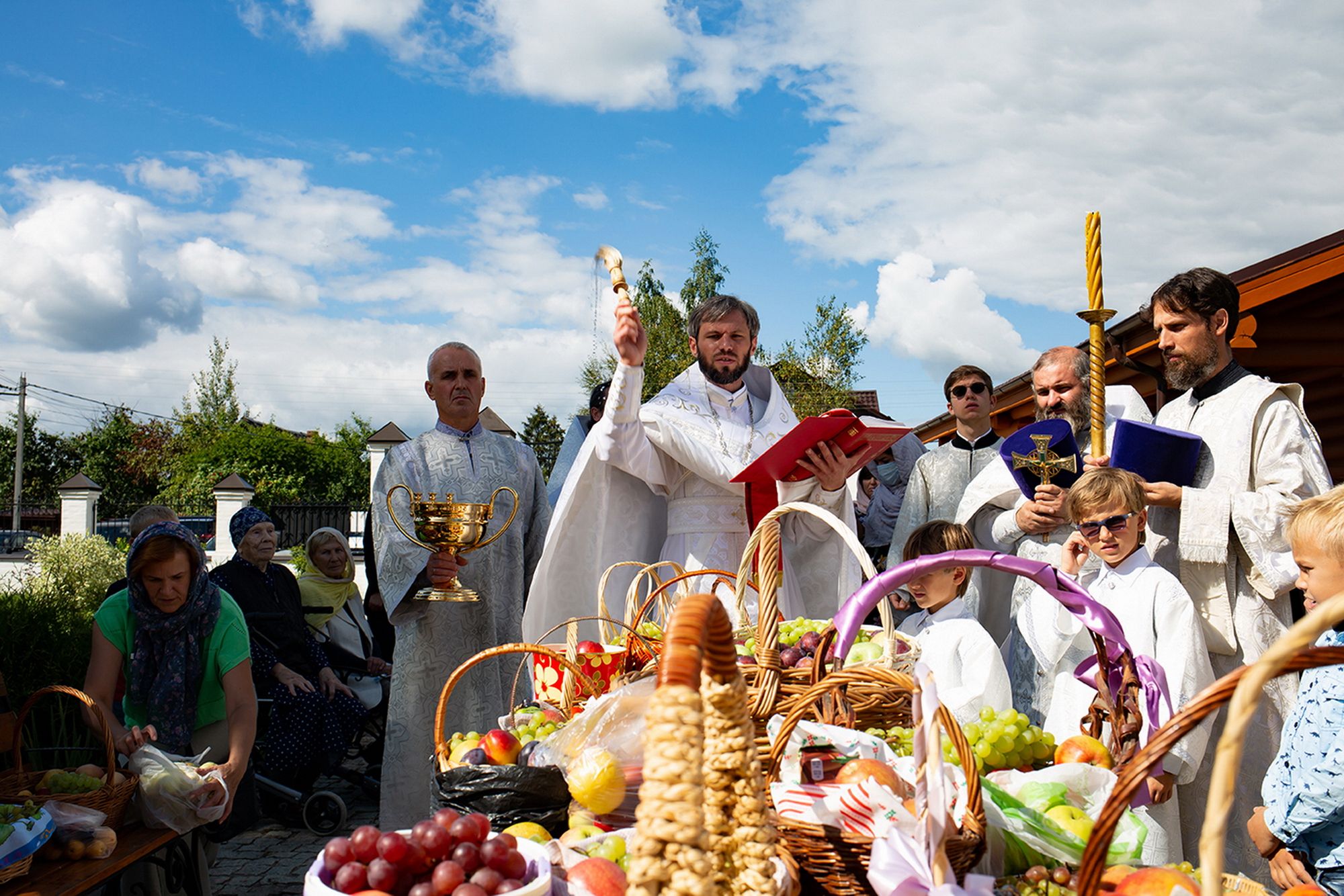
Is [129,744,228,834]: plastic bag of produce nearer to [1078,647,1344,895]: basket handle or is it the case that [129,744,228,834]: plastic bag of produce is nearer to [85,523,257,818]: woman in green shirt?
[85,523,257,818]: woman in green shirt

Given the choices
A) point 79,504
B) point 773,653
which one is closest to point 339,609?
point 773,653

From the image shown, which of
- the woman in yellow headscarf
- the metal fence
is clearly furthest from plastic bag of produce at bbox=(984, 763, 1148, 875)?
the metal fence

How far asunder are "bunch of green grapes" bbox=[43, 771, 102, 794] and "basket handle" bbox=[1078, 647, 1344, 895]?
3.11m

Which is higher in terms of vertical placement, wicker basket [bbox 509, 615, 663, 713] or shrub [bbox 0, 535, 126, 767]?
wicker basket [bbox 509, 615, 663, 713]

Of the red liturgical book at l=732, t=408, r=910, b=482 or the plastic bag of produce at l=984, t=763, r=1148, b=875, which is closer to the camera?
the plastic bag of produce at l=984, t=763, r=1148, b=875

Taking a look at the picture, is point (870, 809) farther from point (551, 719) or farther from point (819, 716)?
point (551, 719)

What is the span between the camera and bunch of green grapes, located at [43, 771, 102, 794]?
3127mm

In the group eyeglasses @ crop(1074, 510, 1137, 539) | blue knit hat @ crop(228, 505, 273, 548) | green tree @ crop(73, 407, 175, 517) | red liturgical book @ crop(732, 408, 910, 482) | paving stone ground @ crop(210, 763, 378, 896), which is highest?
green tree @ crop(73, 407, 175, 517)

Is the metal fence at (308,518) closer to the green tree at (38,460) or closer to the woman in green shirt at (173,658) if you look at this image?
the woman in green shirt at (173,658)

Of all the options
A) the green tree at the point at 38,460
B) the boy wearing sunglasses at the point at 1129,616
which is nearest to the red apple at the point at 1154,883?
the boy wearing sunglasses at the point at 1129,616

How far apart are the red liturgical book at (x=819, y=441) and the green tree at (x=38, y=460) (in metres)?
41.0

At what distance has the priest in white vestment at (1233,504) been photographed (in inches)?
117

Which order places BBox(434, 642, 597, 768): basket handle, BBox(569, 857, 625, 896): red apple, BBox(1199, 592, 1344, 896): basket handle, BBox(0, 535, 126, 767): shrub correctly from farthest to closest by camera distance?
BBox(0, 535, 126, 767): shrub
BBox(434, 642, 597, 768): basket handle
BBox(569, 857, 625, 896): red apple
BBox(1199, 592, 1344, 896): basket handle

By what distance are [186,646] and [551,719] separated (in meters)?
2.02
